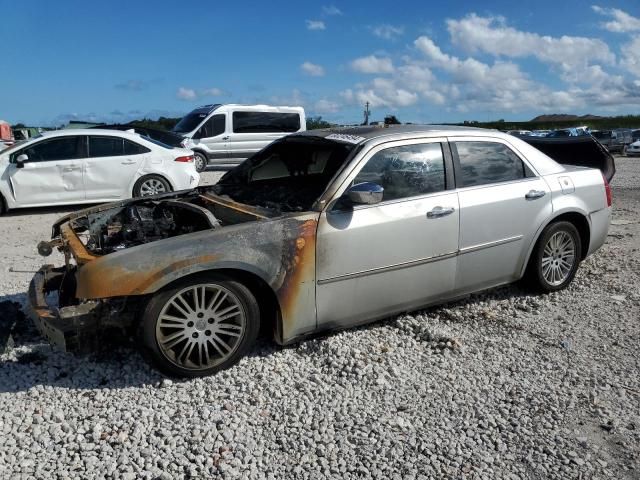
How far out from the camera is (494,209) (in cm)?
452

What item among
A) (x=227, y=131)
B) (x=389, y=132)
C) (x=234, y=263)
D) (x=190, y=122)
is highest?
(x=190, y=122)

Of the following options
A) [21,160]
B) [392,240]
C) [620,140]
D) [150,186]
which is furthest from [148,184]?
[620,140]

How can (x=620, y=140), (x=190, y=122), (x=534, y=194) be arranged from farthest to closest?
(x=620, y=140) < (x=190, y=122) < (x=534, y=194)

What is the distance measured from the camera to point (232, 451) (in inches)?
116

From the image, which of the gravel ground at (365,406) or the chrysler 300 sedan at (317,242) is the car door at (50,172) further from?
the gravel ground at (365,406)

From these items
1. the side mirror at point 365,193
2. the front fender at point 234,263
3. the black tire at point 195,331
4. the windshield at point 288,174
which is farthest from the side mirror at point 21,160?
the side mirror at point 365,193

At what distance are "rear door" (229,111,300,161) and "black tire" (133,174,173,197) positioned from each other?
282 inches

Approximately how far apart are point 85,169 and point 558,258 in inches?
308

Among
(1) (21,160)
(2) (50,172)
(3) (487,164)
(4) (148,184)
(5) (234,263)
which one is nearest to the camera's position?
(5) (234,263)

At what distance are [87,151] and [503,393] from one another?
8482mm

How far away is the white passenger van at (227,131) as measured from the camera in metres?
16.9

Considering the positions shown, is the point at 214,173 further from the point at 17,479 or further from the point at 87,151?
the point at 17,479

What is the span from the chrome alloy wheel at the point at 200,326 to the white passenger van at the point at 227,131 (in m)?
13.4

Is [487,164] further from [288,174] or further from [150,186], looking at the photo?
[150,186]
